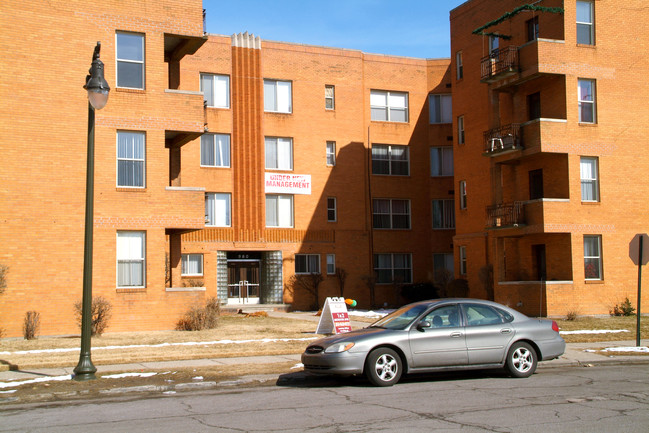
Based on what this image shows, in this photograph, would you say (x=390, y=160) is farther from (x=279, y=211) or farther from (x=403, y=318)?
(x=403, y=318)

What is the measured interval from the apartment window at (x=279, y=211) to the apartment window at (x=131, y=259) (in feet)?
48.2

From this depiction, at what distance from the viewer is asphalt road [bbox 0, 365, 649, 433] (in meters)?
9.12

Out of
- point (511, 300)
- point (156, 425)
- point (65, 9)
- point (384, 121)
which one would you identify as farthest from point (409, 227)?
point (156, 425)

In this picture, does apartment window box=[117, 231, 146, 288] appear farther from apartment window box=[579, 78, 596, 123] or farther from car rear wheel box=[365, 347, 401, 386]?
apartment window box=[579, 78, 596, 123]

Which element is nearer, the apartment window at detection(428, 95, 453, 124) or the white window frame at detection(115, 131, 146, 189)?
the white window frame at detection(115, 131, 146, 189)

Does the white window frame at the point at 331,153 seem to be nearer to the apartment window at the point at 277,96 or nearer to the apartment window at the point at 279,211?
the apartment window at the point at 277,96

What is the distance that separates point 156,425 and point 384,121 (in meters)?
33.0

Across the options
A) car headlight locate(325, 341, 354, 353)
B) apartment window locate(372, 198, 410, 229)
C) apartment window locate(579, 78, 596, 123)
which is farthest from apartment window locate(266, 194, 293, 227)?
car headlight locate(325, 341, 354, 353)

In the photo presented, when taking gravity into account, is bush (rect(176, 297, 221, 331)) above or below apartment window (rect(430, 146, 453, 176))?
below

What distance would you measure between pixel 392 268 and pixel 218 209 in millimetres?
10682

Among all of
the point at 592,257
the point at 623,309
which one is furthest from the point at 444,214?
the point at 623,309

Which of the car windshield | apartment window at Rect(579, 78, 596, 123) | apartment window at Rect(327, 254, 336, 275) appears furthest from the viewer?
apartment window at Rect(327, 254, 336, 275)

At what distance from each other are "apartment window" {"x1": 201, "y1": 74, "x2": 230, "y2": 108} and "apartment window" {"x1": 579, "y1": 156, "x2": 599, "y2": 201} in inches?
704

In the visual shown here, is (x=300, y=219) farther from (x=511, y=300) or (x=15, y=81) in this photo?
(x=15, y=81)
